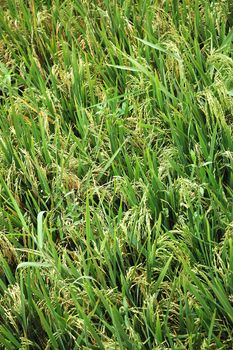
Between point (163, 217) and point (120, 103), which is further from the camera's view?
point (120, 103)

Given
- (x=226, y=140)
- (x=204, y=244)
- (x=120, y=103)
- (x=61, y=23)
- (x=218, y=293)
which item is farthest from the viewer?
(x=61, y=23)

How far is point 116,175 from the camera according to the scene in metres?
2.01

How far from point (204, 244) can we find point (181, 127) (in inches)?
16.5

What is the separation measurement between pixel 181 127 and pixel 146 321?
0.63 m

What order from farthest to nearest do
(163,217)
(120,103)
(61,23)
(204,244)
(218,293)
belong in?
(61,23) → (120,103) → (163,217) → (204,244) → (218,293)

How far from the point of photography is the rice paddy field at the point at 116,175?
1.71 meters

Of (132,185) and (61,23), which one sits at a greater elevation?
(61,23)

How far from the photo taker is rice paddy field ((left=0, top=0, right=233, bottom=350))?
67.4 inches

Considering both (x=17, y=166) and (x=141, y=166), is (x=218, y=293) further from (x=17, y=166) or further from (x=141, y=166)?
(x=17, y=166)

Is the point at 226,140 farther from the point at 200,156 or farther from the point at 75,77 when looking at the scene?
the point at 75,77

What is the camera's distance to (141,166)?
2029 millimetres

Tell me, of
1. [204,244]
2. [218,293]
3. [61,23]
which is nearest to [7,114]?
[61,23]

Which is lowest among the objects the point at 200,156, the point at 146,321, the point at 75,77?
the point at 146,321

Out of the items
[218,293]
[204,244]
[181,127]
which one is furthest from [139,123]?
[218,293]
